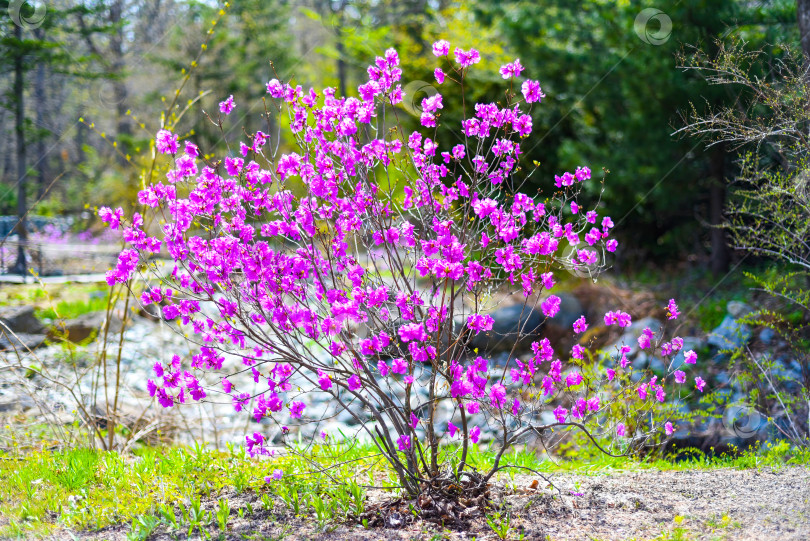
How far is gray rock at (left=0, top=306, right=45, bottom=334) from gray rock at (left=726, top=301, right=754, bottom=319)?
300 inches

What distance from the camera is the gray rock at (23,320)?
25.3 ft

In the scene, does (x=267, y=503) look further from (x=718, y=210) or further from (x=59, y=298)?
(x=59, y=298)

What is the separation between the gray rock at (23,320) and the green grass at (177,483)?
14.0 ft

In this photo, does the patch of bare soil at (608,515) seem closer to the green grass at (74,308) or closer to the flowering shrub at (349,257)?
the flowering shrub at (349,257)

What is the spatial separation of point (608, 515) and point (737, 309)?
15.1ft

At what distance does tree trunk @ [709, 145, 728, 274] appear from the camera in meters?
7.51

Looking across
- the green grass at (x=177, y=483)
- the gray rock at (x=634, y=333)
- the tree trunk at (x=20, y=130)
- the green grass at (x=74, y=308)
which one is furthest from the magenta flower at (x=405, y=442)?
the tree trunk at (x=20, y=130)

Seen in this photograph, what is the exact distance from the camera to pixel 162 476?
3.49 meters

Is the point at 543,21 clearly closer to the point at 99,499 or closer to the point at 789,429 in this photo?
the point at 789,429

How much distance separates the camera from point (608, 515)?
10.2 feet

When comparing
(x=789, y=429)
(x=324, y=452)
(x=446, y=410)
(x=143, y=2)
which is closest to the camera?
(x=324, y=452)

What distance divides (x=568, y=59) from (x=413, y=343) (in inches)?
254

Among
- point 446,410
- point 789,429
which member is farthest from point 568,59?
point 789,429

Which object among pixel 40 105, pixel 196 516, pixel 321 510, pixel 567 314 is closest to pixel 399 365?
pixel 321 510
